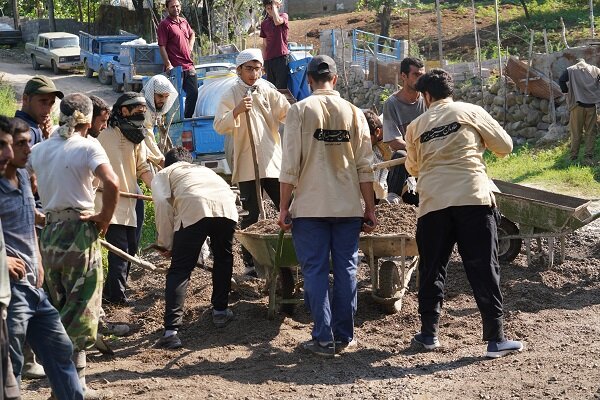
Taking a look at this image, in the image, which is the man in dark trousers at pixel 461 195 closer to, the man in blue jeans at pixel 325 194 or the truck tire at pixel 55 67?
the man in blue jeans at pixel 325 194

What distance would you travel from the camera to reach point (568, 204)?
9.19 meters

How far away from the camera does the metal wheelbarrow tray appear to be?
7273 mm

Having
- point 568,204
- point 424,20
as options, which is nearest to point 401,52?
point 424,20

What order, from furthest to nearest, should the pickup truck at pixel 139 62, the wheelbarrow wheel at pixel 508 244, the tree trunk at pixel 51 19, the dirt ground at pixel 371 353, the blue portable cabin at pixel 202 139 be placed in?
the tree trunk at pixel 51 19 → the pickup truck at pixel 139 62 → the blue portable cabin at pixel 202 139 → the wheelbarrow wheel at pixel 508 244 → the dirt ground at pixel 371 353

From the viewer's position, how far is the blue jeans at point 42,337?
4875 mm

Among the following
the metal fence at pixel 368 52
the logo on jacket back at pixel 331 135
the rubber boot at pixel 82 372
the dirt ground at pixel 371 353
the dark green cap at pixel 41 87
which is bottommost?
the dirt ground at pixel 371 353

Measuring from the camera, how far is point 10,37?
117 ft

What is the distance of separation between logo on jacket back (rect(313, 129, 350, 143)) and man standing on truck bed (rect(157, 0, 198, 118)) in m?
7.14

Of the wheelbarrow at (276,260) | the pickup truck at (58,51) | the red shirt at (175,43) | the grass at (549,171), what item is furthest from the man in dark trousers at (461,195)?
the pickup truck at (58,51)

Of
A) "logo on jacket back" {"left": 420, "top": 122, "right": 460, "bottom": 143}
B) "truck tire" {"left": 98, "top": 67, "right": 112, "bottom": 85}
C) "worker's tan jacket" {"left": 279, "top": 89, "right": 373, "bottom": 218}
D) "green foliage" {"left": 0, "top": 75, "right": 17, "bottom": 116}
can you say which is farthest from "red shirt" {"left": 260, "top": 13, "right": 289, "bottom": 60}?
"truck tire" {"left": 98, "top": 67, "right": 112, "bottom": 85}

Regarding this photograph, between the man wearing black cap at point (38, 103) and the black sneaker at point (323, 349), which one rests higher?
the man wearing black cap at point (38, 103)

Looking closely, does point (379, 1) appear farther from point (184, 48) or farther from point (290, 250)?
point (290, 250)

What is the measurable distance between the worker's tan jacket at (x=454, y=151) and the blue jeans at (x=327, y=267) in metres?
0.53

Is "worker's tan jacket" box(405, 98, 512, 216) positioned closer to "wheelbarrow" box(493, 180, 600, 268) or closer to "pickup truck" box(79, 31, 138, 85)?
"wheelbarrow" box(493, 180, 600, 268)
